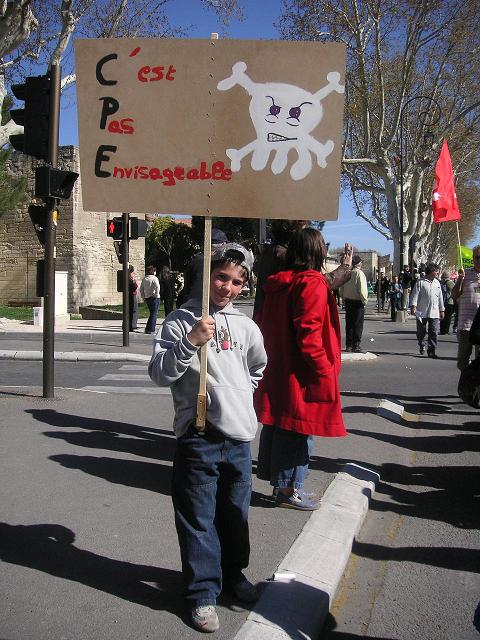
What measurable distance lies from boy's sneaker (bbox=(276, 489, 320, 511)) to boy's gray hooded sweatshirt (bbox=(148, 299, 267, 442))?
1.46 meters

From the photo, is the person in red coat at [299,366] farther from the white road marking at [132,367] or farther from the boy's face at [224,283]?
the white road marking at [132,367]

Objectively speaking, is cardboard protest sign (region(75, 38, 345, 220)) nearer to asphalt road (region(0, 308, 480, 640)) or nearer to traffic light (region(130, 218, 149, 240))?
asphalt road (region(0, 308, 480, 640))

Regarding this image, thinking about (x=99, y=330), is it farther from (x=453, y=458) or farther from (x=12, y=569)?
(x=12, y=569)

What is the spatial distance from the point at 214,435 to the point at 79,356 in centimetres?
1049

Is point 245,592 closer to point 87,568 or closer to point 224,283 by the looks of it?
point 87,568

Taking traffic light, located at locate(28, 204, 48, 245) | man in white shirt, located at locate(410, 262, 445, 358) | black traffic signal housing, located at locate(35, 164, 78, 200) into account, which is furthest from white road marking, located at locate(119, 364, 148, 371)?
man in white shirt, located at locate(410, 262, 445, 358)

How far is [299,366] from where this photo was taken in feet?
14.6

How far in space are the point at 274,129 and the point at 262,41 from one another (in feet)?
1.30

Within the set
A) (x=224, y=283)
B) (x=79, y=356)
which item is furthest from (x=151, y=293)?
(x=224, y=283)

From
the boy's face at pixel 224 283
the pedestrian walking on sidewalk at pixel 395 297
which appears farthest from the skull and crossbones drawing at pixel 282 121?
the pedestrian walking on sidewalk at pixel 395 297

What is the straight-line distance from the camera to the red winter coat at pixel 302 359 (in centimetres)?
434

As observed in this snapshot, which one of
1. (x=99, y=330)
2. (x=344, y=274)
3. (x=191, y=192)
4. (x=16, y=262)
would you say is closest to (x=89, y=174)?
(x=191, y=192)

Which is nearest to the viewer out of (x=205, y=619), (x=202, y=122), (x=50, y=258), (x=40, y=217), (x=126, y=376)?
(x=205, y=619)

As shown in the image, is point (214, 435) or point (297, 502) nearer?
point (214, 435)
